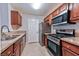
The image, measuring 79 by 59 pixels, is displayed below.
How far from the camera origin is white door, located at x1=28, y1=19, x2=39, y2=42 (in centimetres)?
206

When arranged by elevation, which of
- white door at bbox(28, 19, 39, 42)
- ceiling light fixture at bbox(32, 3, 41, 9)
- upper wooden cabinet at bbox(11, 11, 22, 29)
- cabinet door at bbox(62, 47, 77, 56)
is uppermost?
ceiling light fixture at bbox(32, 3, 41, 9)

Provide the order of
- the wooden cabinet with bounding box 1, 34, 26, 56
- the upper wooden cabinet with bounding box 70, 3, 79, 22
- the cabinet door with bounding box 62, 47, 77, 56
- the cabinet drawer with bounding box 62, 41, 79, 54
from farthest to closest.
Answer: the upper wooden cabinet with bounding box 70, 3, 79, 22 → the cabinet door with bounding box 62, 47, 77, 56 → the cabinet drawer with bounding box 62, 41, 79, 54 → the wooden cabinet with bounding box 1, 34, 26, 56

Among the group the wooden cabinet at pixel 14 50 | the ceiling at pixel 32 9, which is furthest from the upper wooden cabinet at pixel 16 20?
the wooden cabinet at pixel 14 50

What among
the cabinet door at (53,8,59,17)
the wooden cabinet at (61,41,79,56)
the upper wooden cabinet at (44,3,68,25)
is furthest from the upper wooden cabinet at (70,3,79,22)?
the wooden cabinet at (61,41,79,56)

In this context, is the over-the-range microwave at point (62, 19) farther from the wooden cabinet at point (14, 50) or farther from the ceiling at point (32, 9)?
the wooden cabinet at point (14, 50)

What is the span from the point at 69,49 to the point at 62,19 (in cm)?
75

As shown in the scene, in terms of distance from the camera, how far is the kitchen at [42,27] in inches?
73.6

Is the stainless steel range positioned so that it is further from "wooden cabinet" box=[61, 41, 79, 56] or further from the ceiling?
the ceiling

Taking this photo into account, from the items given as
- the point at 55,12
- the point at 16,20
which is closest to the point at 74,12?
the point at 55,12

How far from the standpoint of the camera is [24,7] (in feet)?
6.20

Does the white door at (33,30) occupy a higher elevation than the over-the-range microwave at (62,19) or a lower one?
lower

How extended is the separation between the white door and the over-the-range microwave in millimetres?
393

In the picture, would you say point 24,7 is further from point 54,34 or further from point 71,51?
point 71,51

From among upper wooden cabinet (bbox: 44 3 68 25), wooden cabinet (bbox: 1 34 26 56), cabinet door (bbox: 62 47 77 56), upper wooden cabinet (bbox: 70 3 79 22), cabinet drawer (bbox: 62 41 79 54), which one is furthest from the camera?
upper wooden cabinet (bbox: 44 3 68 25)
